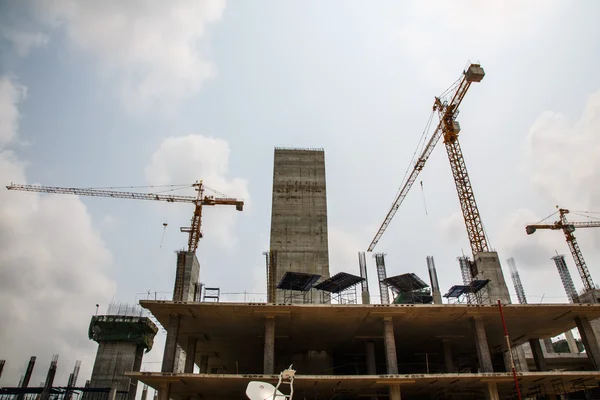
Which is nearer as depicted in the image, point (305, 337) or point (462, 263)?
point (305, 337)

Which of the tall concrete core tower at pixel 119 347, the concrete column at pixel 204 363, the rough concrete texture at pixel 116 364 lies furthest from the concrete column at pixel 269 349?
the tall concrete core tower at pixel 119 347

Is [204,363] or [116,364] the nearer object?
[204,363]

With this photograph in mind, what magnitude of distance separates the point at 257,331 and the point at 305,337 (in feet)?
13.6

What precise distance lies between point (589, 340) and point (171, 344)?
95.0 feet

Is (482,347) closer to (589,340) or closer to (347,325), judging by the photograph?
(589,340)

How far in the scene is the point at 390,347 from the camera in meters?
27.4

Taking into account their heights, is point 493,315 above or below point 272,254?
below

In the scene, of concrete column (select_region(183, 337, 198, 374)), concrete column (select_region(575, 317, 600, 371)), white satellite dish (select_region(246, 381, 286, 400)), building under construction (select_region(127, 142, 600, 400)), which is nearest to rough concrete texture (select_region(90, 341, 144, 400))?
building under construction (select_region(127, 142, 600, 400))

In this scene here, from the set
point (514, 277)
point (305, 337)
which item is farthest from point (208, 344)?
point (514, 277)

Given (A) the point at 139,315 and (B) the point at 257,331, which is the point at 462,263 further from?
(A) the point at 139,315

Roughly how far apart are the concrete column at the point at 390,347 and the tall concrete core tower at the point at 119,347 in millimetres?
31767

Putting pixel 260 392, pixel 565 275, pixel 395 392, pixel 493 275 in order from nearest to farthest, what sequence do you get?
pixel 260 392 → pixel 395 392 → pixel 493 275 → pixel 565 275

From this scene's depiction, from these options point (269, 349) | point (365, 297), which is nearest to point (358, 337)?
point (365, 297)

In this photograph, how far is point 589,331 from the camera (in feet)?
96.2
